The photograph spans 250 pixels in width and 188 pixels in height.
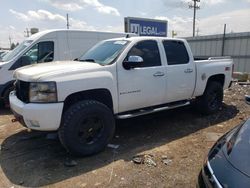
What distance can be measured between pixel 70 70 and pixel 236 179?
2935 millimetres

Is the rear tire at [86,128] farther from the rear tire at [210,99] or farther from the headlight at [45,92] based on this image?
the rear tire at [210,99]

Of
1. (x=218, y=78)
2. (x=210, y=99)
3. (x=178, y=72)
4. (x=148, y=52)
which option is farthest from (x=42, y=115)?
(x=218, y=78)

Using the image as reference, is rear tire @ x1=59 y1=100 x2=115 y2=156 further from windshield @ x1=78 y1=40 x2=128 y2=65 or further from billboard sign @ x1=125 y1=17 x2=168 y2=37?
billboard sign @ x1=125 y1=17 x2=168 y2=37

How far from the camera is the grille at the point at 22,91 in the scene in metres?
4.25

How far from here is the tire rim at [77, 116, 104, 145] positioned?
431 centimetres

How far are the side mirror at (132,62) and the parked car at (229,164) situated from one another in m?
2.27

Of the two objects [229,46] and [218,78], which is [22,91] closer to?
[218,78]

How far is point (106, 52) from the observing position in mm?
5172

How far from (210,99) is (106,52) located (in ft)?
10.2

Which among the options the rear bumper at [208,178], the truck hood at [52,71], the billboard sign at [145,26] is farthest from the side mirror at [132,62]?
the billboard sign at [145,26]

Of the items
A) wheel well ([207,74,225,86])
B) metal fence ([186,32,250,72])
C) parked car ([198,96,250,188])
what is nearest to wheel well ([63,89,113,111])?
parked car ([198,96,250,188])

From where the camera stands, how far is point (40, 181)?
12.2 feet

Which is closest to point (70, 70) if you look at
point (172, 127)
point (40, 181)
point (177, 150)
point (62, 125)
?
point (62, 125)

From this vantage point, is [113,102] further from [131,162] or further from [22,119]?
[22,119]
